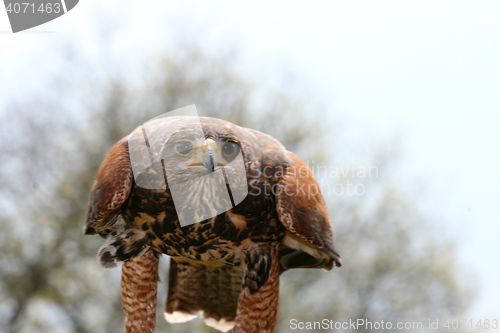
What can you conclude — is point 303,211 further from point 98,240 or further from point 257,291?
point 98,240

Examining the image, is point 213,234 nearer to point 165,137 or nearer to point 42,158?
point 165,137

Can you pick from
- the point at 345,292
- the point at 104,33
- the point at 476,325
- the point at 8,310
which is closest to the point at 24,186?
the point at 8,310

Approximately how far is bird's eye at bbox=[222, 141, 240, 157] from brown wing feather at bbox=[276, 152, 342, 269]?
39cm

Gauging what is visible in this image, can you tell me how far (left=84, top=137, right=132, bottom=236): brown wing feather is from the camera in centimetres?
283

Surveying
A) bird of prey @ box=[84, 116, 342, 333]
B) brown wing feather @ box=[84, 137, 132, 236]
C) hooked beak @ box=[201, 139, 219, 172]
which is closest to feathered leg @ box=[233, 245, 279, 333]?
bird of prey @ box=[84, 116, 342, 333]

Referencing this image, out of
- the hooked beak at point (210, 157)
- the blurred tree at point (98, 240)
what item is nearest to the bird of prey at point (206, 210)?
the hooked beak at point (210, 157)

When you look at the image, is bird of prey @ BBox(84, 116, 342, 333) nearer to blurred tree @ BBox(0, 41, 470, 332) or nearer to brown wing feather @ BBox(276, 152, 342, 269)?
brown wing feather @ BBox(276, 152, 342, 269)

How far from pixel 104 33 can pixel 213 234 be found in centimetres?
1290

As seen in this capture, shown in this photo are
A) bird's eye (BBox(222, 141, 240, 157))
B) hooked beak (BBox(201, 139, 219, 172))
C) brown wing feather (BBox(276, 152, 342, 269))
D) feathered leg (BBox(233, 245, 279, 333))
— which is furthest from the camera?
feathered leg (BBox(233, 245, 279, 333))

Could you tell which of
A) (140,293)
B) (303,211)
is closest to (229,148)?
(303,211)

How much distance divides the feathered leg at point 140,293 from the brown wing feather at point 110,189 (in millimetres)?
403

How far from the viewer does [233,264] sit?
3.25 meters

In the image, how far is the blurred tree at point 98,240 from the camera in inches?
503

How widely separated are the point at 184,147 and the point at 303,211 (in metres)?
0.87
